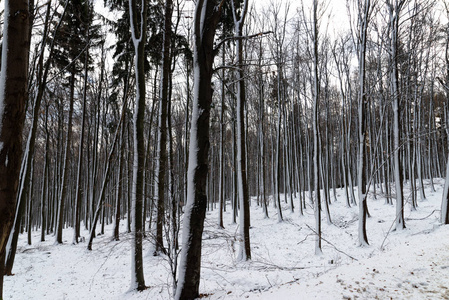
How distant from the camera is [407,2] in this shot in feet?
33.1

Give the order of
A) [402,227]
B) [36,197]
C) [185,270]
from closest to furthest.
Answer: [185,270] < [402,227] < [36,197]

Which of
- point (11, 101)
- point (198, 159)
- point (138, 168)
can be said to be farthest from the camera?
point (138, 168)

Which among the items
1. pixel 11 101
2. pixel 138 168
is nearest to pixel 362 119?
pixel 138 168

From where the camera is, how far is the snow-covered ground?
11.9ft

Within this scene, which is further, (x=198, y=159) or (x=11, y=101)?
(x=198, y=159)

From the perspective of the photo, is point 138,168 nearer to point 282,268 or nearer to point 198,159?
point 198,159

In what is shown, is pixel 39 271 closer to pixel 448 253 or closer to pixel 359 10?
pixel 448 253

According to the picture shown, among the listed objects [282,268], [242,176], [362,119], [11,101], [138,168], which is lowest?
[282,268]

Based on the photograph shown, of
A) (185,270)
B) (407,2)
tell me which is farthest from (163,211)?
(407,2)

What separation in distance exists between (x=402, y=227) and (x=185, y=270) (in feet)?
32.8

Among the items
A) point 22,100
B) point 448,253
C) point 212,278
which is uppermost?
point 22,100

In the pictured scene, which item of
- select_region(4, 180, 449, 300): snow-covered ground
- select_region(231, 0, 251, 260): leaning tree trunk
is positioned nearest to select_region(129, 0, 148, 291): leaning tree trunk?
select_region(4, 180, 449, 300): snow-covered ground

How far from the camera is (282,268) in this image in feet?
20.2

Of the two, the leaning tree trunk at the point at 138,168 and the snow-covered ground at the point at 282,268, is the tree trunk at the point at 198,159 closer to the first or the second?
the snow-covered ground at the point at 282,268
